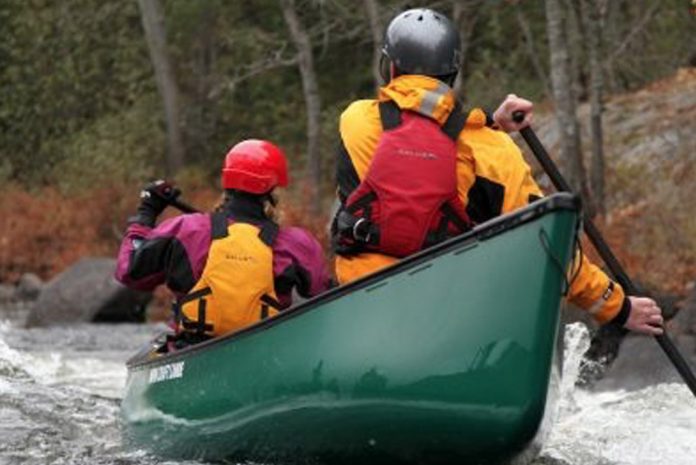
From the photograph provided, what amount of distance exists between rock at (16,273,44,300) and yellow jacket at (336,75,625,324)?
1520 centimetres

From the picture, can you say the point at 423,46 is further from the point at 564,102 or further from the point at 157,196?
the point at 564,102

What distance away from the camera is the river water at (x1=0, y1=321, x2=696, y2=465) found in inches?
304

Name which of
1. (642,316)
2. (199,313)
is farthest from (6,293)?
(642,316)

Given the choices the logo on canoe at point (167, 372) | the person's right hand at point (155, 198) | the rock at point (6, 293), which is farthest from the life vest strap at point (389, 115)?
the rock at point (6, 293)

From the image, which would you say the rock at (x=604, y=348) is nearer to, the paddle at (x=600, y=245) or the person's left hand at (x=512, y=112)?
the paddle at (x=600, y=245)

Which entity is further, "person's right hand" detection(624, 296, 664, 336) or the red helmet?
the red helmet

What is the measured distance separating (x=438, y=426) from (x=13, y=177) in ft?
84.1

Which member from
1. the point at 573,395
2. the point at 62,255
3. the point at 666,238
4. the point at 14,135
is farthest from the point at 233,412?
the point at 14,135

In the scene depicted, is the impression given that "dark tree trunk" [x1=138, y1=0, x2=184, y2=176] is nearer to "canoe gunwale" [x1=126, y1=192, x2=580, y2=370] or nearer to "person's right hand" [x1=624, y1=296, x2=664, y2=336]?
"canoe gunwale" [x1=126, y1=192, x2=580, y2=370]

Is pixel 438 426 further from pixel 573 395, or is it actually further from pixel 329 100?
pixel 329 100

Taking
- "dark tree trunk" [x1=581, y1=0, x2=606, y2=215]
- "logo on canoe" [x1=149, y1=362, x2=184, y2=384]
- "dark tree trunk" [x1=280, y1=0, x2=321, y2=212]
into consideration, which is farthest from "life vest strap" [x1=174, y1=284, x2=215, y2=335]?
"dark tree trunk" [x1=280, y1=0, x2=321, y2=212]

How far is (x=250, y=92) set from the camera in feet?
105

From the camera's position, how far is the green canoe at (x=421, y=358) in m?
5.77

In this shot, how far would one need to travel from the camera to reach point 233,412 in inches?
268
